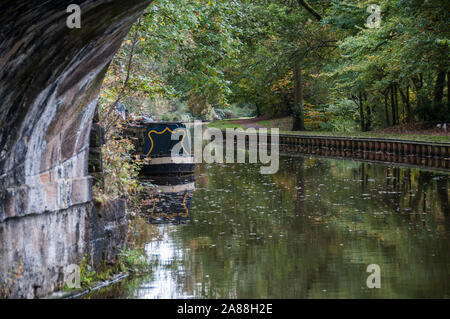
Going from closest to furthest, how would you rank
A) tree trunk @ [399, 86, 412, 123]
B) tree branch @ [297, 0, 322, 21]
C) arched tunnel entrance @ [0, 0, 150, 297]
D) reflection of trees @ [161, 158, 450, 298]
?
arched tunnel entrance @ [0, 0, 150, 297]
reflection of trees @ [161, 158, 450, 298]
tree trunk @ [399, 86, 412, 123]
tree branch @ [297, 0, 322, 21]

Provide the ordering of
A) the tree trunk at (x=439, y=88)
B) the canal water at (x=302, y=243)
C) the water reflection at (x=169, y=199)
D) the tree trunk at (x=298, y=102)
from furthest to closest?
the tree trunk at (x=298, y=102)
the tree trunk at (x=439, y=88)
the water reflection at (x=169, y=199)
the canal water at (x=302, y=243)

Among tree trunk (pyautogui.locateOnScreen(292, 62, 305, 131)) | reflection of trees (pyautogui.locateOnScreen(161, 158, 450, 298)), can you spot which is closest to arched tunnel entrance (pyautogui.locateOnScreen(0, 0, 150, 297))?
reflection of trees (pyautogui.locateOnScreen(161, 158, 450, 298))

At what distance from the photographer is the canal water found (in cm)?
733

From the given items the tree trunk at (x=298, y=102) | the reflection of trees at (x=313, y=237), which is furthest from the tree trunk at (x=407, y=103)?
the reflection of trees at (x=313, y=237)

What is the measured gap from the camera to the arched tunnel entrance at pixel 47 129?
5215 mm

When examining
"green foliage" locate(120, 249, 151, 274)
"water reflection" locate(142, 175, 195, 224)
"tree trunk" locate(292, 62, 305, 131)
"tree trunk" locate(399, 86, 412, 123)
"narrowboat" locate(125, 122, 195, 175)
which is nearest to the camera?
"green foliage" locate(120, 249, 151, 274)

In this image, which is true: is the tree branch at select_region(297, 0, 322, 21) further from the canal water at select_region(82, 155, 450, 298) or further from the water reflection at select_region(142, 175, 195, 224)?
the canal water at select_region(82, 155, 450, 298)

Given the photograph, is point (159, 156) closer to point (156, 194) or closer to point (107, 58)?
point (156, 194)

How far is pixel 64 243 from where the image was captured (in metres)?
6.82

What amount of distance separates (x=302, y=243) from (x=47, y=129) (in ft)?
15.7

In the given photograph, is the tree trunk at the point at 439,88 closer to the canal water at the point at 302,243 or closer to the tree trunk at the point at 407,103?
the tree trunk at the point at 407,103

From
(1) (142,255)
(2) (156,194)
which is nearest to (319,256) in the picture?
(1) (142,255)

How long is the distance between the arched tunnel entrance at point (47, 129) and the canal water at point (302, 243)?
0.93 meters

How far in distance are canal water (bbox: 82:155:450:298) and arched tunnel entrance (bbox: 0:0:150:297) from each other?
0.93 meters
